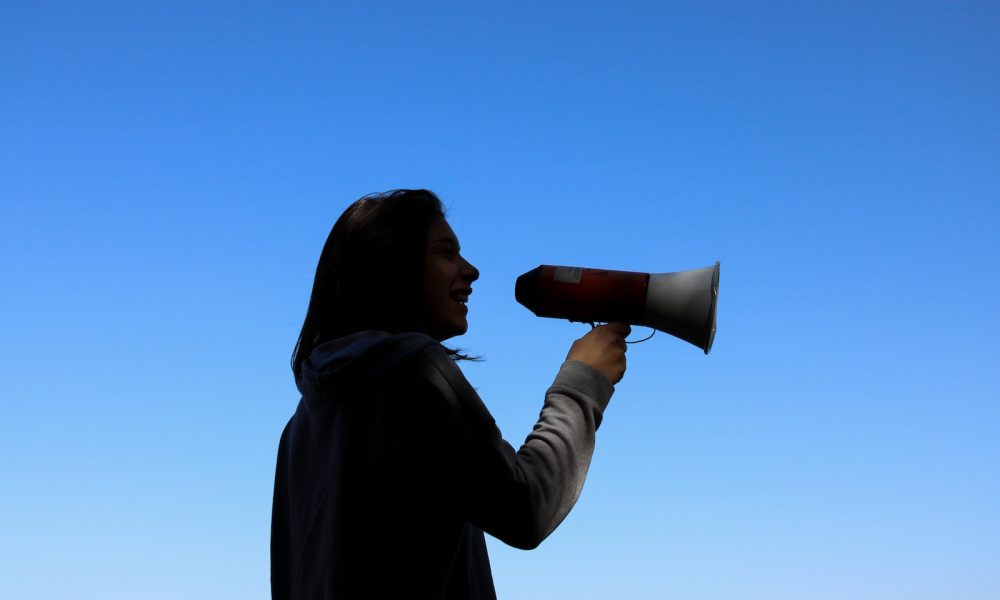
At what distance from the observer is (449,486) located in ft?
7.29

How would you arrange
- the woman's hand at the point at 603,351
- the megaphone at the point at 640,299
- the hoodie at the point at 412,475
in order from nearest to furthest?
the hoodie at the point at 412,475
the woman's hand at the point at 603,351
the megaphone at the point at 640,299

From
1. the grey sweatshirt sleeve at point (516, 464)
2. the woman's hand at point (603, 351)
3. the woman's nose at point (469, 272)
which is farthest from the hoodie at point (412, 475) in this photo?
the woman's nose at point (469, 272)

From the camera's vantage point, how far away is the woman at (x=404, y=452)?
220cm

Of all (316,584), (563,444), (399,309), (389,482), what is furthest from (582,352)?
(316,584)

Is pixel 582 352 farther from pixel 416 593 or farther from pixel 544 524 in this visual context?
pixel 416 593

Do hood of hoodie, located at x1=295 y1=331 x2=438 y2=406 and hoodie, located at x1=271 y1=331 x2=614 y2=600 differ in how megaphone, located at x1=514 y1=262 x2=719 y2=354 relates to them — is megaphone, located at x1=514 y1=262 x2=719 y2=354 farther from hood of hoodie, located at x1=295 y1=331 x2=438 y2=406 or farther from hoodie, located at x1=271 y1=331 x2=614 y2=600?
hood of hoodie, located at x1=295 y1=331 x2=438 y2=406

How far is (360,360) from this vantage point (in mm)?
2301

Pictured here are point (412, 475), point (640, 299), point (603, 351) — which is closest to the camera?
point (412, 475)

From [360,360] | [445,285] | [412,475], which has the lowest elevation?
[412,475]

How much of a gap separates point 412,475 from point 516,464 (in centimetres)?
24

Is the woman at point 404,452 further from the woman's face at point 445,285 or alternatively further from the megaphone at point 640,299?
the megaphone at point 640,299

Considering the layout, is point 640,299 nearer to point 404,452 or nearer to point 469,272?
point 469,272

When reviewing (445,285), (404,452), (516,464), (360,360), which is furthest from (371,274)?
(516,464)

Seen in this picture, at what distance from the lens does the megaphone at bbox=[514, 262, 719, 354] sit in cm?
287
